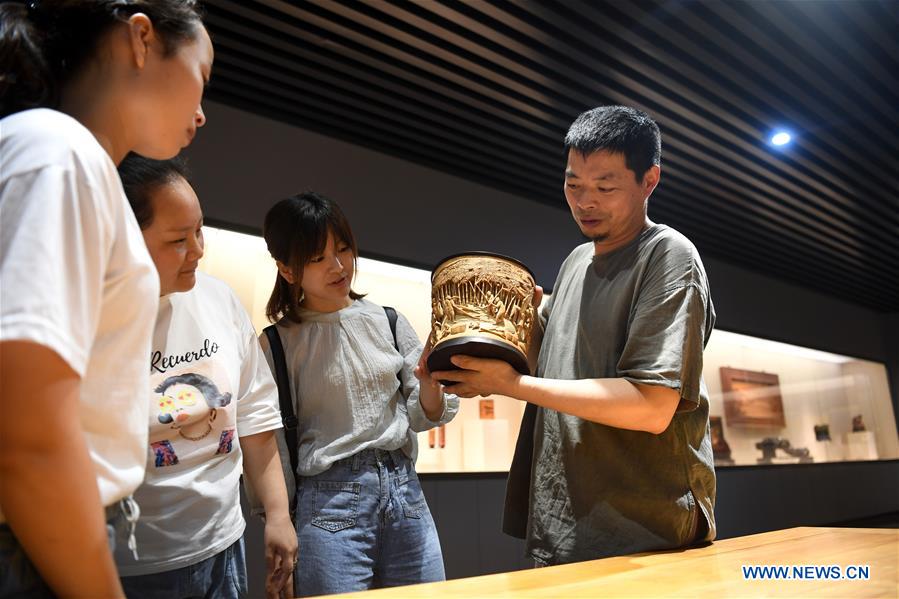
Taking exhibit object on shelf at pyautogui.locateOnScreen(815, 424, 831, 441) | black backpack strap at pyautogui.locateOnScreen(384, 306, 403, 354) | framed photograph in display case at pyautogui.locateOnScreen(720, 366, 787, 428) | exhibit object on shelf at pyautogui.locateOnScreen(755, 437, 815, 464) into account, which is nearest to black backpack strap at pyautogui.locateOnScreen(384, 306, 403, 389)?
black backpack strap at pyautogui.locateOnScreen(384, 306, 403, 354)

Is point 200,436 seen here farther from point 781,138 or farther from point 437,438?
point 781,138

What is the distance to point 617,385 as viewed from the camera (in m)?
1.28

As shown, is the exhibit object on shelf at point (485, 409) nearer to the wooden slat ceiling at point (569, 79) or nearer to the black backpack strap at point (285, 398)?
the wooden slat ceiling at point (569, 79)

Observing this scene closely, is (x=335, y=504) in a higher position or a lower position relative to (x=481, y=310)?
lower

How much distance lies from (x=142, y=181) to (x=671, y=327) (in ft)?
3.79

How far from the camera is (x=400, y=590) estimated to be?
0.90m

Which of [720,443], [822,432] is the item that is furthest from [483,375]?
[822,432]

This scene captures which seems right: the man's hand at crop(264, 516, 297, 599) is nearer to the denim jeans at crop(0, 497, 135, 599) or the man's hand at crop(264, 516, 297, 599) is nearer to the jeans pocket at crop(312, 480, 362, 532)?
the jeans pocket at crop(312, 480, 362, 532)

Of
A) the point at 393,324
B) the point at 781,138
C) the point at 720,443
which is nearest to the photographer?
the point at 393,324

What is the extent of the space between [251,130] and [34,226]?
11.5 feet

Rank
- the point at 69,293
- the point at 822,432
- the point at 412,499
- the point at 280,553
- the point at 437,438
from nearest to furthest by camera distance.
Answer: the point at 69,293
the point at 280,553
the point at 412,499
the point at 437,438
the point at 822,432

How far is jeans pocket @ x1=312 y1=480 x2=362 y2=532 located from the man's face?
90cm

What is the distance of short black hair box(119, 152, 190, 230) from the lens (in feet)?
4.41

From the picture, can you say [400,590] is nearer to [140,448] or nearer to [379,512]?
[140,448]
